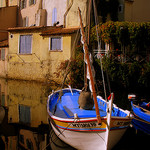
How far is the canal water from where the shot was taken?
26.6ft

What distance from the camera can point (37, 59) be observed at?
2212cm

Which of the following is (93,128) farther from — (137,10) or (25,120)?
(137,10)

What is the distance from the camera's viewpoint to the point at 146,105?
34.7 feet

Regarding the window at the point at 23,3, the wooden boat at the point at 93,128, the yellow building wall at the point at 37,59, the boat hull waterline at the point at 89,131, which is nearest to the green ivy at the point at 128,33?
the yellow building wall at the point at 37,59

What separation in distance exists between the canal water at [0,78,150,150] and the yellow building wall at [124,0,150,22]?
11.6 metres

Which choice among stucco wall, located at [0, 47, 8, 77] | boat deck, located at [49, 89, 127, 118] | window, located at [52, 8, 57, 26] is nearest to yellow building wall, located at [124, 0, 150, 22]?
window, located at [52, 8, 57, 26]

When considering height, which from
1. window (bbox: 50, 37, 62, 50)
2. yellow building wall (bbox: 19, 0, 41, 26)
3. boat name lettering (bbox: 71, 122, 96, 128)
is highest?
yellow building wall (bbox: 19, 0, 41, 26)

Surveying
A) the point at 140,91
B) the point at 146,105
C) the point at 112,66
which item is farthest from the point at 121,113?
the point at 140,91

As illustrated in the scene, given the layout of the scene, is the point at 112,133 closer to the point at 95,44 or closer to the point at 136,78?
the point at 136,78

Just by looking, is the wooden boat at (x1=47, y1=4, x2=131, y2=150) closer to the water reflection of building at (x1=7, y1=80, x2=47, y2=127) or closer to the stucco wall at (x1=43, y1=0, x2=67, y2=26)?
the water reflection of building at (x1=7, y1=80, x2=47, y2=127)

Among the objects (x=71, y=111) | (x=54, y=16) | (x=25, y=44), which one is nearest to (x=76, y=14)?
(x=54, y=16)

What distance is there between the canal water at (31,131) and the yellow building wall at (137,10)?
1158 cm

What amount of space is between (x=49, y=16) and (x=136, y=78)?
14.2 meters

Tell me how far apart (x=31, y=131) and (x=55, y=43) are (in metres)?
12.8
